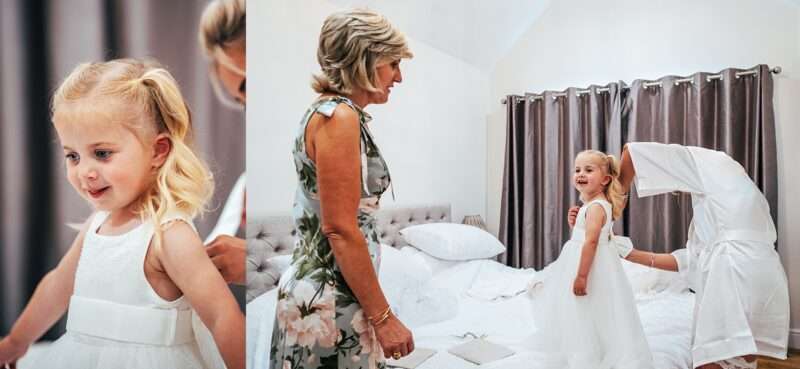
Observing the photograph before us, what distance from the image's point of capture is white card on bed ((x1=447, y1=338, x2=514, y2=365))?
1.57m

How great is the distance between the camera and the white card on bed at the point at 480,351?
1.57 meters

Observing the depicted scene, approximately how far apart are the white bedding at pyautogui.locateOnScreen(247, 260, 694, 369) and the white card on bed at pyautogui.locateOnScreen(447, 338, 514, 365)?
0.05 feet

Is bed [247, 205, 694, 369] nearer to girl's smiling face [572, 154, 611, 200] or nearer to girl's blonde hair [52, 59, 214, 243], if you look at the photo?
girl's smiling face [572, 154, 611, 200]

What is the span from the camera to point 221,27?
126 cm

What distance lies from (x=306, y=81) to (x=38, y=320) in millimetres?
1066

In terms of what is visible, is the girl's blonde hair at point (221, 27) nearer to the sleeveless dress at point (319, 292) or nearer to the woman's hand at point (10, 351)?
the sleeveless dress at point (319, 292)

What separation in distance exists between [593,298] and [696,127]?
579mm

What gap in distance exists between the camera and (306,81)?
5.83 ft

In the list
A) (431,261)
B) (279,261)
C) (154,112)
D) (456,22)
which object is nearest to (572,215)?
(431,261)

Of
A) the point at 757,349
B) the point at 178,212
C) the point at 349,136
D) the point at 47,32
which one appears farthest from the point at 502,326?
the point at 47,32

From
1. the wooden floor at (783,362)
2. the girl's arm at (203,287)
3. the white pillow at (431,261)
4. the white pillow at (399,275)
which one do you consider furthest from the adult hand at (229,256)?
the wooden floor at (783,362)

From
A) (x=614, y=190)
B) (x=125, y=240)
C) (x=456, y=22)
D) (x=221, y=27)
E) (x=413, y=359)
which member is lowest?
(x=413, y=359)

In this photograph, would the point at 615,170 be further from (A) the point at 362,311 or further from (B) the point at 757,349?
(A) the point at 362,311

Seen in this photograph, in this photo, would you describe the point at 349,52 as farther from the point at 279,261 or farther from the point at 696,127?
the point at 696,127
